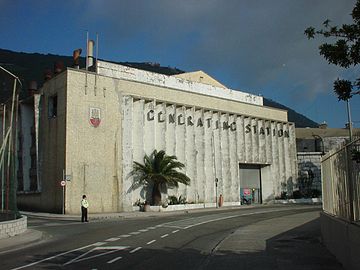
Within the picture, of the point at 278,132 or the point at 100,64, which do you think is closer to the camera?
the point at 100,64

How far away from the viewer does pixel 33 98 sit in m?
40.0

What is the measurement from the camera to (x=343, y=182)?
31.8 feet

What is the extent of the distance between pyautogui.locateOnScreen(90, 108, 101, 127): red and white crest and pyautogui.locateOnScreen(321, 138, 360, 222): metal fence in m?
26.1

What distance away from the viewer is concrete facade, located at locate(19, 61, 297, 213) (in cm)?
3522

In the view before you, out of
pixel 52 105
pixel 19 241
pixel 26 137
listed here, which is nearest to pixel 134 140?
pixel 52 105

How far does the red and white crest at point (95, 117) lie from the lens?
3628 cm

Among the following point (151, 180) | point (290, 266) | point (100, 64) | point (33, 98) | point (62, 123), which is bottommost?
point (290, 266)

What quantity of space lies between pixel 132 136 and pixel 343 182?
30084 mm

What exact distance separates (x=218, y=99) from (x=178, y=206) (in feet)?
47.0

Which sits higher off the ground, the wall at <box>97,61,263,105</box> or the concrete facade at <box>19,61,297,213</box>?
the wall at <box>97,61,263,105</box>

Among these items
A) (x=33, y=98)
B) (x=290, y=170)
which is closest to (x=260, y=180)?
(x=290, y=170)

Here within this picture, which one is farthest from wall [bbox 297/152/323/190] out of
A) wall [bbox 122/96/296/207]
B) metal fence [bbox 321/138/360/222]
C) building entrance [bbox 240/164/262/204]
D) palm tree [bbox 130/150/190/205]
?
metal fence [bbox 321/138/360/222]

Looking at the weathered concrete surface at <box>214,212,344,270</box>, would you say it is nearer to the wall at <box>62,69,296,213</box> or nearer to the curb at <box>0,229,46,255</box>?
the curb at <box>0,229,46,255</box>

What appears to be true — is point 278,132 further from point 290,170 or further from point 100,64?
point 100,64
